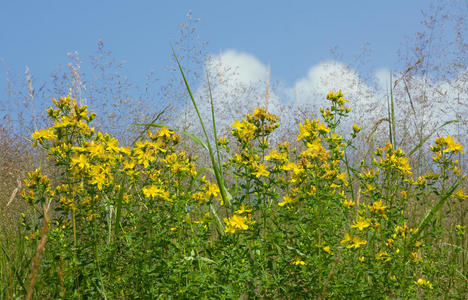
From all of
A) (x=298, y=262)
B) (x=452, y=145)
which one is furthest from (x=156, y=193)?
(x=452, y=145)

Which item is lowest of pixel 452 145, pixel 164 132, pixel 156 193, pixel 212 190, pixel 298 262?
pixel 298 262

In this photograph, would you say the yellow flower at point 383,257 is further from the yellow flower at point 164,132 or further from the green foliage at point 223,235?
the yellow flower at point 164,132

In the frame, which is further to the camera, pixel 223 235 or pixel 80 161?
pixel 223 235

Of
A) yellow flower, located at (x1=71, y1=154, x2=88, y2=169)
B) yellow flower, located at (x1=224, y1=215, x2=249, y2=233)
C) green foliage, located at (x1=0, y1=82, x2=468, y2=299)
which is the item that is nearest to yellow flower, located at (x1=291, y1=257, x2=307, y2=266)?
green foliage, located at (x1=0, y1=82, x2=468, y2=299)

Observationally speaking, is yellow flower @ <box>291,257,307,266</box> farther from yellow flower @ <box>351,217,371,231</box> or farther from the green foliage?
yellow flower @ <box>351,217,371,231</box>

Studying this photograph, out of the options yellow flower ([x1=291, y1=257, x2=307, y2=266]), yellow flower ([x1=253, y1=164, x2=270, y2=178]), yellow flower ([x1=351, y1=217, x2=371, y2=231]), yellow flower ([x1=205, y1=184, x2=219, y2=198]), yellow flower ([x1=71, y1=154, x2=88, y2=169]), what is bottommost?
yellow flower ([x1=291, y1=257, x2=307, y2=266])

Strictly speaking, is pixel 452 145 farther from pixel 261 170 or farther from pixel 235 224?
pixel 235 224

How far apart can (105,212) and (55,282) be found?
0.36m

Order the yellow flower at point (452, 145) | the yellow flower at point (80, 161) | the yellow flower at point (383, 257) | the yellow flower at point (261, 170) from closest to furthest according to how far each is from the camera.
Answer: the yellow flower at point (80, 161) < the yellow flower at point (261, 170) < the yellow flower at point (383, 257) < the yellow flower at point (452, 145)

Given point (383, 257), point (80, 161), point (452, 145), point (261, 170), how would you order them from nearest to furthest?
point (80, 161) < point (261, 170) < point (383, 257) < point (452, 145)

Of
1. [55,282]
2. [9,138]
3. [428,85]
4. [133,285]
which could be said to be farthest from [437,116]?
[9,138]

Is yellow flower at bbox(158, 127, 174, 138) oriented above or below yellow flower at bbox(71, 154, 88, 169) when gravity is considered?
above

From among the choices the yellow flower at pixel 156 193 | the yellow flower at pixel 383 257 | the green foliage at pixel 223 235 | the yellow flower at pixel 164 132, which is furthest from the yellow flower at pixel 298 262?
the yellow flower at pixel 164 132

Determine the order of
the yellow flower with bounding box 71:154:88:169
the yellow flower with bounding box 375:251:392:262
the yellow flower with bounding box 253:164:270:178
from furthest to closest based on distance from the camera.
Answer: the yellow flower with bounding box 375:251:392:262 < the yellow flower with bounding box 253:164:270:178 < the yellow flower with bounding box 71:154:88:169
